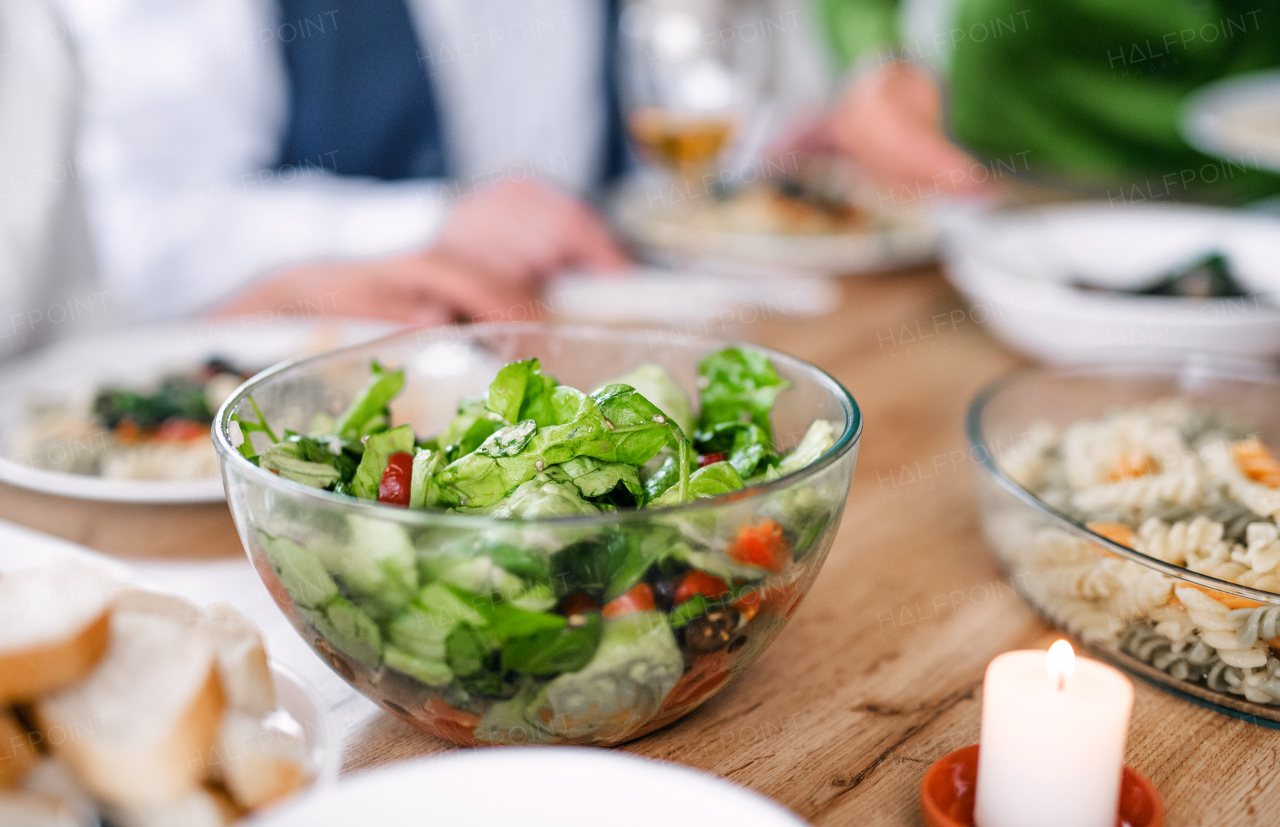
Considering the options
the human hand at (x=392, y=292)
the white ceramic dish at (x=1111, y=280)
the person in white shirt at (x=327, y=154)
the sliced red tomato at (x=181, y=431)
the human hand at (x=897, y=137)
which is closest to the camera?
the sliced red tomato at (x=181, y=431)

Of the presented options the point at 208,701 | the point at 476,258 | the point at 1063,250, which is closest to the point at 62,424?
the point at 208,701

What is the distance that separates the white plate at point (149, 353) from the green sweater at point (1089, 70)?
253 cm

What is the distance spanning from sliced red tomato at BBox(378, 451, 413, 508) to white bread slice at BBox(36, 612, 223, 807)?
0.48 feet

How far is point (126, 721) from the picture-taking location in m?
0.45

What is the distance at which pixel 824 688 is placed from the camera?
72 cm

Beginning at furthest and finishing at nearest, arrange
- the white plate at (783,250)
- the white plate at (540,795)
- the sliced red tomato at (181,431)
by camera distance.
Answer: the white plate at (783,250), the sliced red tomato at (181,431), the white plate at (540,795)

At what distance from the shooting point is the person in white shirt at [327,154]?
1.66m

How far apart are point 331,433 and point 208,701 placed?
28cm

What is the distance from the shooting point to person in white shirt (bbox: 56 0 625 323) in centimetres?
166

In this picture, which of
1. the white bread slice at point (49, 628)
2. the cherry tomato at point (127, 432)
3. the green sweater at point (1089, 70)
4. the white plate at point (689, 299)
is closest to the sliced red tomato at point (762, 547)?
the white bread slice at point (49, 628)

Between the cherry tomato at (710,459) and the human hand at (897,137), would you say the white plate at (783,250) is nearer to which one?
the human hand at (897,137)

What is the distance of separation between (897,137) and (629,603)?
222cm

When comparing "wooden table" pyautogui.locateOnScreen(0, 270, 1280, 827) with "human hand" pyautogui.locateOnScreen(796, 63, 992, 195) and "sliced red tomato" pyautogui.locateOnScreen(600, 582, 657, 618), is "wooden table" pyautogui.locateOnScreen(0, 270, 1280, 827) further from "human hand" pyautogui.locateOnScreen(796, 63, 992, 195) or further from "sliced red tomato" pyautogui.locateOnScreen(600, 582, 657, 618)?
"human hand" pyautogui.locateOnScreen(796, 63, 992, 195)

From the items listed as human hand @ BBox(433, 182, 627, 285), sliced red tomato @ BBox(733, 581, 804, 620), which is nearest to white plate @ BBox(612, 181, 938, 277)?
human hand @ BBox(433, 182, 627, 285)
